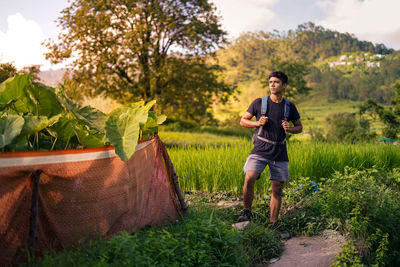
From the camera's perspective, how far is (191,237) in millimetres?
2783

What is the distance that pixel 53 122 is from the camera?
278cm

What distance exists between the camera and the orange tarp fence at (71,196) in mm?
2334

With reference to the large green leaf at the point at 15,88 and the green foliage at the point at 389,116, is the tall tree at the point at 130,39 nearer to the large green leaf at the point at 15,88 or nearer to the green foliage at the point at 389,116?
the green foliage at the point at 389,116

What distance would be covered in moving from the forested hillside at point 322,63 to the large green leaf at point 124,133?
35095 millimetres

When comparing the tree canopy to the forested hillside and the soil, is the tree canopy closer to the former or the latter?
the soil

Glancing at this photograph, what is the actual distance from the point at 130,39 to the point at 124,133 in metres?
12.4

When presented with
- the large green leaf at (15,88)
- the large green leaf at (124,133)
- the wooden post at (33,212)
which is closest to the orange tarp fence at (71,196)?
the wooden post at (33,212)

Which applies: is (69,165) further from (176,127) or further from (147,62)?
(176,127)

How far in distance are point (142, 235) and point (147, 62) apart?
1402cm

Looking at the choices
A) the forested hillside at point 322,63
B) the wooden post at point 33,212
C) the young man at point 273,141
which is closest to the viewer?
the wooden post at point 33,212

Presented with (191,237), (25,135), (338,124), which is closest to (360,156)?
(191,237)

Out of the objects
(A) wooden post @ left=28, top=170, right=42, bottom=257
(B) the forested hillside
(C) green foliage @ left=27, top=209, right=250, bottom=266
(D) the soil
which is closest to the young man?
(D) the soil

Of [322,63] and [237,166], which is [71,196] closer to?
[237,166]

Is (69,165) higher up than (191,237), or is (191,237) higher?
(69,165)
